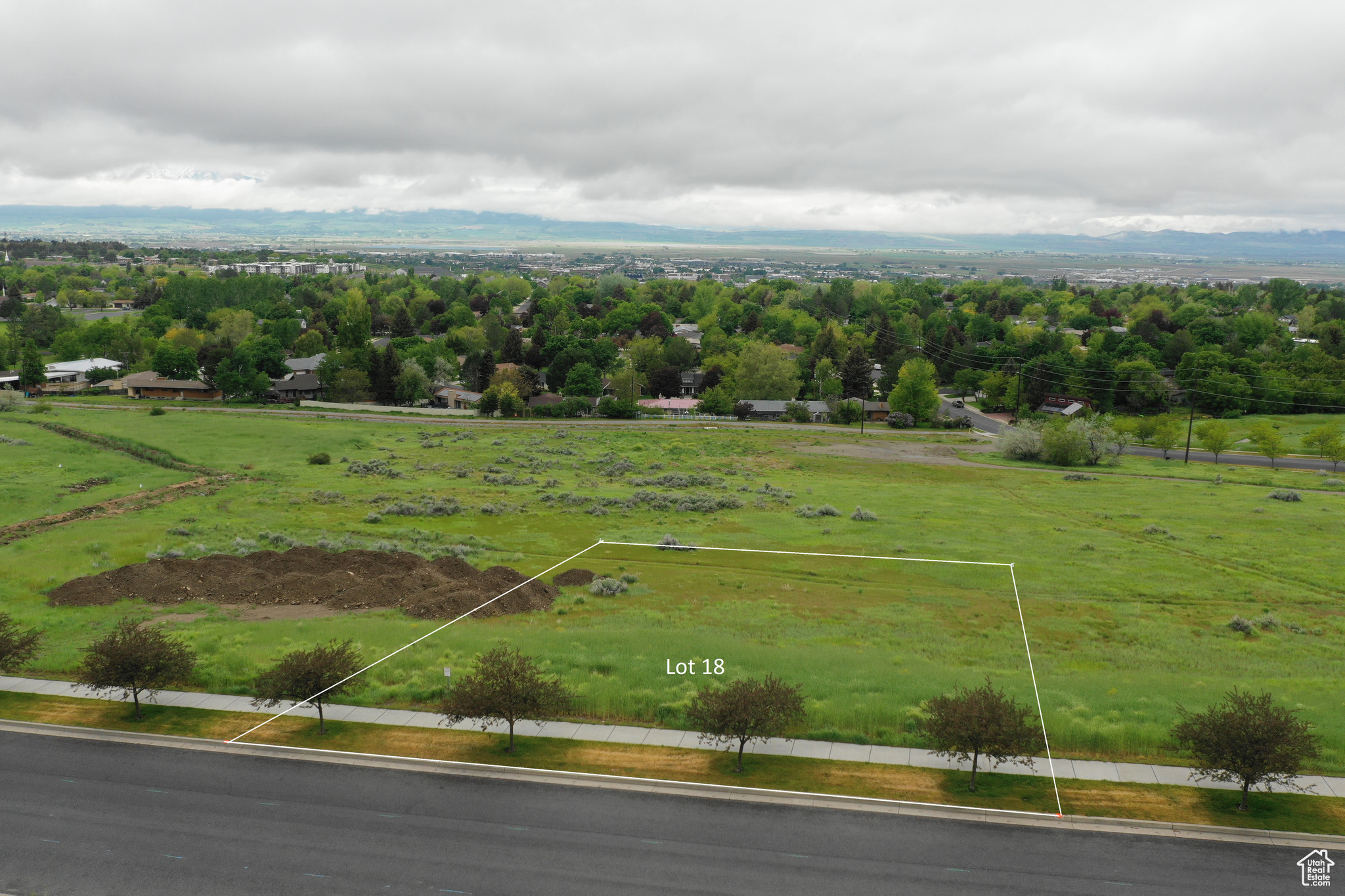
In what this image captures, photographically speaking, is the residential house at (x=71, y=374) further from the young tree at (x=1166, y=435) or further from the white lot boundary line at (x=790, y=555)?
the young tree at (x=1166, y=435)

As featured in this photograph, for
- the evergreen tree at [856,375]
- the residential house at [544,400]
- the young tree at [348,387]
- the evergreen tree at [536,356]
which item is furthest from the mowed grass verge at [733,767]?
the evergreen tree at [536,356]

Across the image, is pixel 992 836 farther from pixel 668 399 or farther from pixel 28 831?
pixel 668 399

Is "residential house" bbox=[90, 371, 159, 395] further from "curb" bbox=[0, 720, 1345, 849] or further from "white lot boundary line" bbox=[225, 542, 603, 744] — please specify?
"curb" bbox=[0, 720, 1345, 849]

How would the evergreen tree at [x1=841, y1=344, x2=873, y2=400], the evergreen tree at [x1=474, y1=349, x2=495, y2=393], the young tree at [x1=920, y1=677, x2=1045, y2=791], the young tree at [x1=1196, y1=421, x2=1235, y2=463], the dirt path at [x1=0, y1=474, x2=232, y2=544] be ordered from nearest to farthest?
the young tree at [x1=920, y1=677, x2=1045, y2=791] < the dirt path at [x1=0, y1=474, x2=232, y2=544] < the young tree at [x1=1196, y1=421, x2=1235, y2=463] < the evergreen tree at [x1=841, y1=344, x2=873, y2=400] < the evergreen tree at [x1=474, y1=349, x2=495, y2=393]

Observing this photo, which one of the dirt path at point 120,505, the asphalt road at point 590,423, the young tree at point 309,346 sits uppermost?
the young tree at point 309,346

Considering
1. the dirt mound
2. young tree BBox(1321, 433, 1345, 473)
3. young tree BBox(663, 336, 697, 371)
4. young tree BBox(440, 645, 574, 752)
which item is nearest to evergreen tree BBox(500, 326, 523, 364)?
young tree BBox(663, 336, 697, 371)
